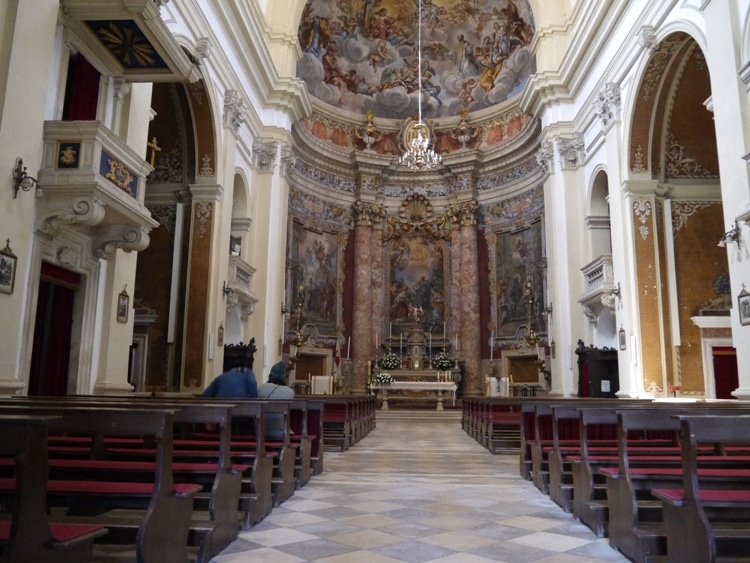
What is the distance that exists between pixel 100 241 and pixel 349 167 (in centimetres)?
1453

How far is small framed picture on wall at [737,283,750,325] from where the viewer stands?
7262mm

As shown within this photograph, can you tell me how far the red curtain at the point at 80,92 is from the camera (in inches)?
292

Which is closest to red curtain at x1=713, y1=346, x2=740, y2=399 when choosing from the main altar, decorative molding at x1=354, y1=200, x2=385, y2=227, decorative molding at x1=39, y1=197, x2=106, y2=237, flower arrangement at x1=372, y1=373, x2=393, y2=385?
the main altar

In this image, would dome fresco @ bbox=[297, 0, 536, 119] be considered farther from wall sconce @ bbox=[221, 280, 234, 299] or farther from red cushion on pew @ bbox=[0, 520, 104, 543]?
red cushion on pew @ bbox=[0, 520, 104, 543]

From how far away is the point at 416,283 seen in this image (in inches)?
853

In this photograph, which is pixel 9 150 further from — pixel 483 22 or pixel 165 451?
pixel 483 22

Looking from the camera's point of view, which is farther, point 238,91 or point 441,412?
point 441,412

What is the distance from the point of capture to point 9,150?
19.1ft

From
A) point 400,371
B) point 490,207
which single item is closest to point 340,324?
point 400,371

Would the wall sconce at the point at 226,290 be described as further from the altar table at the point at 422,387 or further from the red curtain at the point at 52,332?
the altar table at the point at 422,387

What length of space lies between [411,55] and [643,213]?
12.9m

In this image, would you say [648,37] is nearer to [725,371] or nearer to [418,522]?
[725,371]

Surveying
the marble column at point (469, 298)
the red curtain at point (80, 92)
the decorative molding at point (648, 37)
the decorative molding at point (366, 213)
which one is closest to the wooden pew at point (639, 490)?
the red curtain at point (80, 92)

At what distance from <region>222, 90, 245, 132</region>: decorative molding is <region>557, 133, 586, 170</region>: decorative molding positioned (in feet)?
25.0
